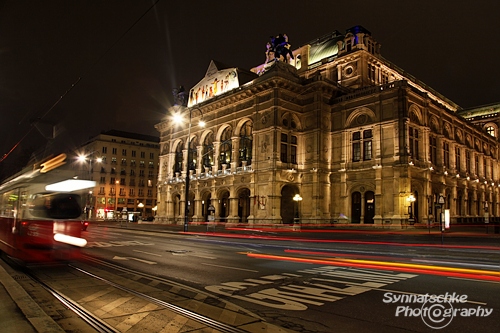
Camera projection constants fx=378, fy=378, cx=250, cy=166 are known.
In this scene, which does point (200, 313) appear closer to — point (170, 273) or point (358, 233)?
point (170, 273)

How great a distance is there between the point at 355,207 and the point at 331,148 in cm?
760

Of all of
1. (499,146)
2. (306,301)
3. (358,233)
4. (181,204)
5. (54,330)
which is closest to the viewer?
(54,330)

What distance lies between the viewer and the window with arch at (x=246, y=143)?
48.6 meters

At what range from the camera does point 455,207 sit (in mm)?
49531

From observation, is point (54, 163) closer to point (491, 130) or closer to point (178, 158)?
point (178, 158)

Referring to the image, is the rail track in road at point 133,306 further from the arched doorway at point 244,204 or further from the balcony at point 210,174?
the arched doorway at point 244,204

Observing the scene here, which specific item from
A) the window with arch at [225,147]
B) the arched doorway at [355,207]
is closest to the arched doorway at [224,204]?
the window with arch at [225,147]

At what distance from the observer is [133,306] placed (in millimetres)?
7574

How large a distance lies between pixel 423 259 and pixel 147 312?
12.0 metres

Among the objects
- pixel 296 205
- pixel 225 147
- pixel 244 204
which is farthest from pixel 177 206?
pixel 296 205

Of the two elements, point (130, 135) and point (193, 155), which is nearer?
point (193, 155)

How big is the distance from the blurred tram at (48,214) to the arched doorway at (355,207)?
3531 cm

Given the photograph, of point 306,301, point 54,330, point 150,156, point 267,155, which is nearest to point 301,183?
point 267,155

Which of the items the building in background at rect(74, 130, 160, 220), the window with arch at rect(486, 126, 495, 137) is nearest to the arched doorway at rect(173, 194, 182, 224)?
the building in background at rect(74, 130, 160, 220)
